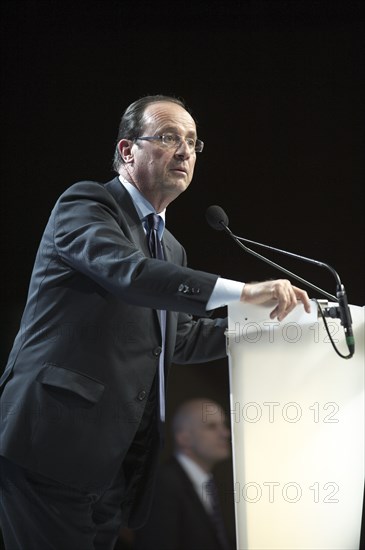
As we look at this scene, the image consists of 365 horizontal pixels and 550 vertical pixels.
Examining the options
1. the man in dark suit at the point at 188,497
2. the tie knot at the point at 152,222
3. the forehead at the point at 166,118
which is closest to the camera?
the tie knot at the point at 152,222

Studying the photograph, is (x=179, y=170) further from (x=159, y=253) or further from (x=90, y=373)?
(x=90, y=373)

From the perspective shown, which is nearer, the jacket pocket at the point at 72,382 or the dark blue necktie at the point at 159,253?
the jacket pocket at the point at 72,382

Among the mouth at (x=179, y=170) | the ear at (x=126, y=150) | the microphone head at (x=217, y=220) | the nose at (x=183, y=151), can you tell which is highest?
the ear at (x=126, y=150)

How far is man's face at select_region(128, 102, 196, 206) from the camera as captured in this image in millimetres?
2090

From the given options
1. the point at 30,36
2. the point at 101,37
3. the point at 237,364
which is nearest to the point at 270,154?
the point at 101,37

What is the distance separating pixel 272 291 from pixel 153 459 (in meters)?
0.63

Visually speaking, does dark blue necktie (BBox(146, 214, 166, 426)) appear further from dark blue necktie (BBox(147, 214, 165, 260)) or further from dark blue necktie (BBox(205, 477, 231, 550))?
dark blue necktie (BBox(205, 477, 231, 550))

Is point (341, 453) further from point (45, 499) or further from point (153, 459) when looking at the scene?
point (45, 499)

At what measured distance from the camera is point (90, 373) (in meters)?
1.71

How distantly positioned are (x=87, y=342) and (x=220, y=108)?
1.90m

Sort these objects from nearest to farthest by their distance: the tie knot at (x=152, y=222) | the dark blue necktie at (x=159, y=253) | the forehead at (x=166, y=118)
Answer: the dark blue necktie at (x=159, y=253) → the tie knot at (x=152, y=222) → the forehead at (x=166, y=118)

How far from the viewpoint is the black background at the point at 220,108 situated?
317 centimetres

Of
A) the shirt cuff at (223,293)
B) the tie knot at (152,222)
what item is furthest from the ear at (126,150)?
the shirt cuff at (223,293)

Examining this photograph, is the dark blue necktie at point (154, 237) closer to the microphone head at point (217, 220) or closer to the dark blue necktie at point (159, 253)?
the dark blue necktie at point (159, 253)
